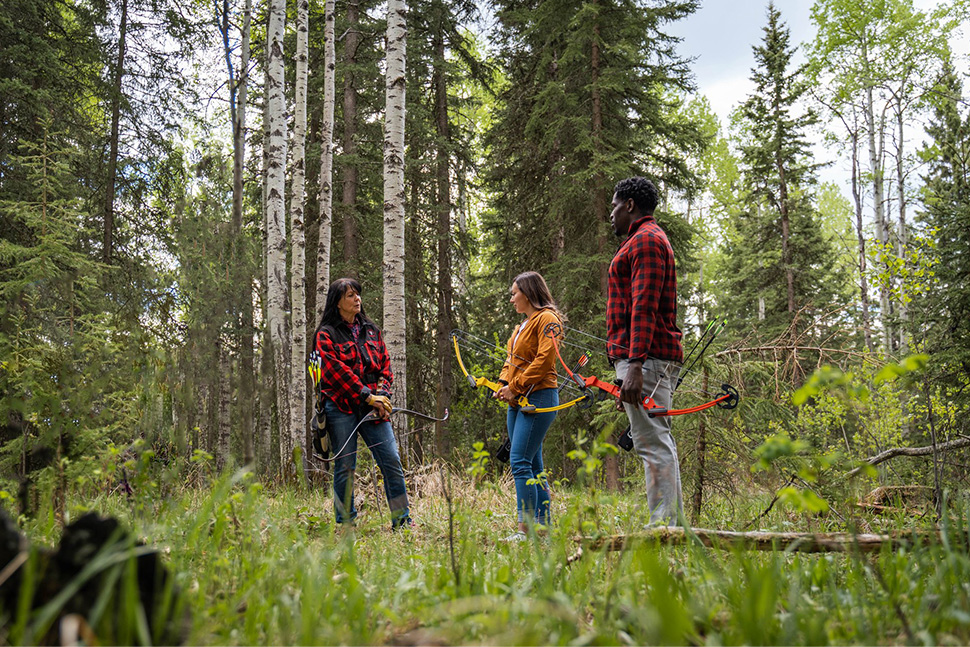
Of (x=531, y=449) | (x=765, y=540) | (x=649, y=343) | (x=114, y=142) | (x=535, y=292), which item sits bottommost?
(x=765, y=540)

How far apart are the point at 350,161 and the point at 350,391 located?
30.2 ft

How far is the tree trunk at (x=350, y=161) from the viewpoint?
1284 cm

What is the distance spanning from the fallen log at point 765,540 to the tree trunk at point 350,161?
11.0 metres

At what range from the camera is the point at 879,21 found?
1759cm

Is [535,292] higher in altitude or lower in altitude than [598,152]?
lower

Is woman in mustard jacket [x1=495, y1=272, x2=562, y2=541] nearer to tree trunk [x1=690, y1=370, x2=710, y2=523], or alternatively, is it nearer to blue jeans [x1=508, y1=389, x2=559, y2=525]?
blue jeans [x1=508, y1=389, x2=559, y2=525]

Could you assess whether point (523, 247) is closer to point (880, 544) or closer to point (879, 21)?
point (880, 544)

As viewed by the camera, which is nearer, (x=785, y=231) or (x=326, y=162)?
(x=326, y=162)

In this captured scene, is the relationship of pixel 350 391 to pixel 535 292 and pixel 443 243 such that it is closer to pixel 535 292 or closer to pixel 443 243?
pixel 535 292

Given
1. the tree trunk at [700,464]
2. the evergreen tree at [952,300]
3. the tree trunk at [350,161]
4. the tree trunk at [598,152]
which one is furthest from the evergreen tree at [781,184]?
the tree trunk at [700,464]

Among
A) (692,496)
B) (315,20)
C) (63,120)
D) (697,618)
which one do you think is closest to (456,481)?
(692,496)

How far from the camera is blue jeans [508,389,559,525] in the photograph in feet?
13.7

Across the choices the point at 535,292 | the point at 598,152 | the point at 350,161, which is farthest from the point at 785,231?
the point at 535,292

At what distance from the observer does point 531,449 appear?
433cm
